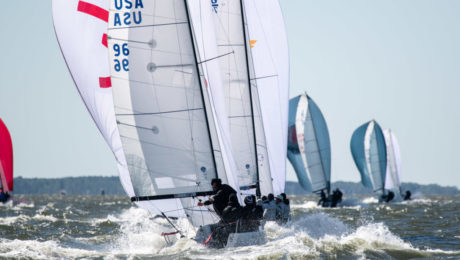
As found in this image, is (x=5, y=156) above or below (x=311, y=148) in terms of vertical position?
above

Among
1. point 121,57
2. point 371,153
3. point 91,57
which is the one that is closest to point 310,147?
point 371,153

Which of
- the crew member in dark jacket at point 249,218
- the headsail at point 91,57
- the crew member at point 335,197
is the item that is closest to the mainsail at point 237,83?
the headsail at point 91,57

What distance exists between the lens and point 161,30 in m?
13.5

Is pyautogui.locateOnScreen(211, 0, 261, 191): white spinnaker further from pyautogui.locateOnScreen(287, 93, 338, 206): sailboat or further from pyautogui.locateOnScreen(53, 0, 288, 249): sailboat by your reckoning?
pyautogui.locateOnScreen(287, 93, 338, 206): sailboat

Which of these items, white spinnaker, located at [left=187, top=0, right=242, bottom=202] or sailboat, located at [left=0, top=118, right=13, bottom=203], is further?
sailboat, located at [left=0, top=118, right=13, bottom=203]

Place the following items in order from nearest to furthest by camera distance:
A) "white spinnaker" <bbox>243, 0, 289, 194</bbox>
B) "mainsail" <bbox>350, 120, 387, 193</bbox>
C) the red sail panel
→ "white spinnaker" <bbox>243, 0, 289, 194</bbox> < the red sail panel < "mainsail" <bbox>350, 120, 387, 193</bbox>

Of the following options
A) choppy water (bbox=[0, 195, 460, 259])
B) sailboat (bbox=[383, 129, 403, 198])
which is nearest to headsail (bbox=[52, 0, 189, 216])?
choppy water (bbox=[0, 195, 460, 259])

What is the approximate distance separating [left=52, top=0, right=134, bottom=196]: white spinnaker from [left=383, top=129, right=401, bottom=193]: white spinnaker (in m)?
36.0

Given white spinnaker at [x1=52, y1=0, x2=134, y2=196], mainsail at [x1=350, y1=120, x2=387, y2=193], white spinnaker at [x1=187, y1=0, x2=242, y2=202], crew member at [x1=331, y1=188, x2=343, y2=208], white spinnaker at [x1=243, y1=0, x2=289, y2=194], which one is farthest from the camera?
mainsail at [x1=350, y1=120, x2=387, y2=193]

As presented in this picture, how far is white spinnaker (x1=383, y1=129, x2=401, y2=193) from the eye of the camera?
5053cm

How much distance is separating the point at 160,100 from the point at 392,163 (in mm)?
40582

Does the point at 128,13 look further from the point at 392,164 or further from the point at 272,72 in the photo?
the point at 392,164

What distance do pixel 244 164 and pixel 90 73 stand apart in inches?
209

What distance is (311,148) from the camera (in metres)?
36.4
